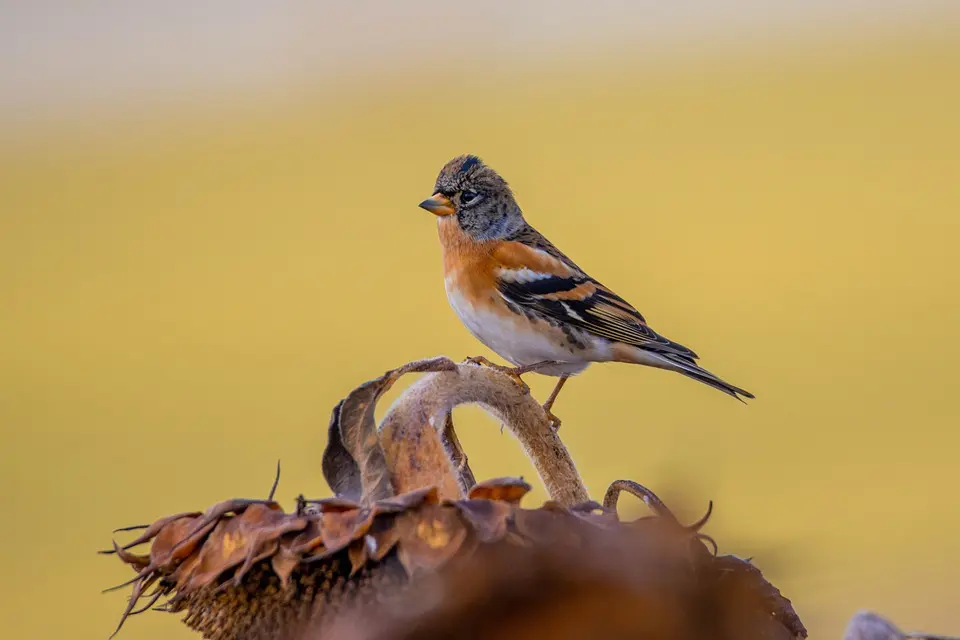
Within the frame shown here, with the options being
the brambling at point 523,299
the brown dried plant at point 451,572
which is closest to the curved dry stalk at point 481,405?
the brown dried plant at point 451,572

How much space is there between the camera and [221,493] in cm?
1000

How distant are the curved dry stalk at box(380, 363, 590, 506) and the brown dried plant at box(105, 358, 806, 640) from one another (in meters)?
0.32

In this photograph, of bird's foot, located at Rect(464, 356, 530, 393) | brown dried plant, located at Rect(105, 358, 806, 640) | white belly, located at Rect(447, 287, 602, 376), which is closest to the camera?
brown dried plant, located at Rect(105, 358, 806, 640)

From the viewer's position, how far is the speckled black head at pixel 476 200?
233 inches

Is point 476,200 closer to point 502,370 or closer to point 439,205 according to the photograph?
point 439,205

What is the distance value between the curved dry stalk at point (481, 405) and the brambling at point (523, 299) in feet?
10.3

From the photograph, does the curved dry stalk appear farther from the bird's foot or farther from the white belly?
the white belly

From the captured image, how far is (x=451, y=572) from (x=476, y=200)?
462cm

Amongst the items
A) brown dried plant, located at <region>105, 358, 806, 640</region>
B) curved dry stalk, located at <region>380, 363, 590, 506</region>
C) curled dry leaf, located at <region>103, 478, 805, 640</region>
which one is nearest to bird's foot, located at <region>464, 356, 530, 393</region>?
curved dry stalk, located at <region>380, 363, 590, 506</region>

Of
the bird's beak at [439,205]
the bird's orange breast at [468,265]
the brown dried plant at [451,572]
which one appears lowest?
the brown dried plant at [451,572]

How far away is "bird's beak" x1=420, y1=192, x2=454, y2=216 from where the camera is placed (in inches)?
232

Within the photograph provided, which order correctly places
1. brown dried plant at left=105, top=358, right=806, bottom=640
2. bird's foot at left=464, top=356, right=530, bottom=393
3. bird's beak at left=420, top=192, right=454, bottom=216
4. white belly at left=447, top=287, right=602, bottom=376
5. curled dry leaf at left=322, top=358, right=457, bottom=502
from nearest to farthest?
brown dried plant at left=105, top=358, right=806, bottom=640 → curled dry leaf at left=322, top=358, right=457, bottom=502 → bird's foot at left=464, top=356, right=530, bottom=393 → white belly at left=447, top=287, right=602, bottom=376 → bird's beak at left=420, top=192, right=454, bottom=216

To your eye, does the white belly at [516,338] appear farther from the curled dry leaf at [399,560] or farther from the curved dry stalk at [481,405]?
the curled dry leaf at [399,560]

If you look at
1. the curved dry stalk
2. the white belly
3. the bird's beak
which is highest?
the bird's beak
